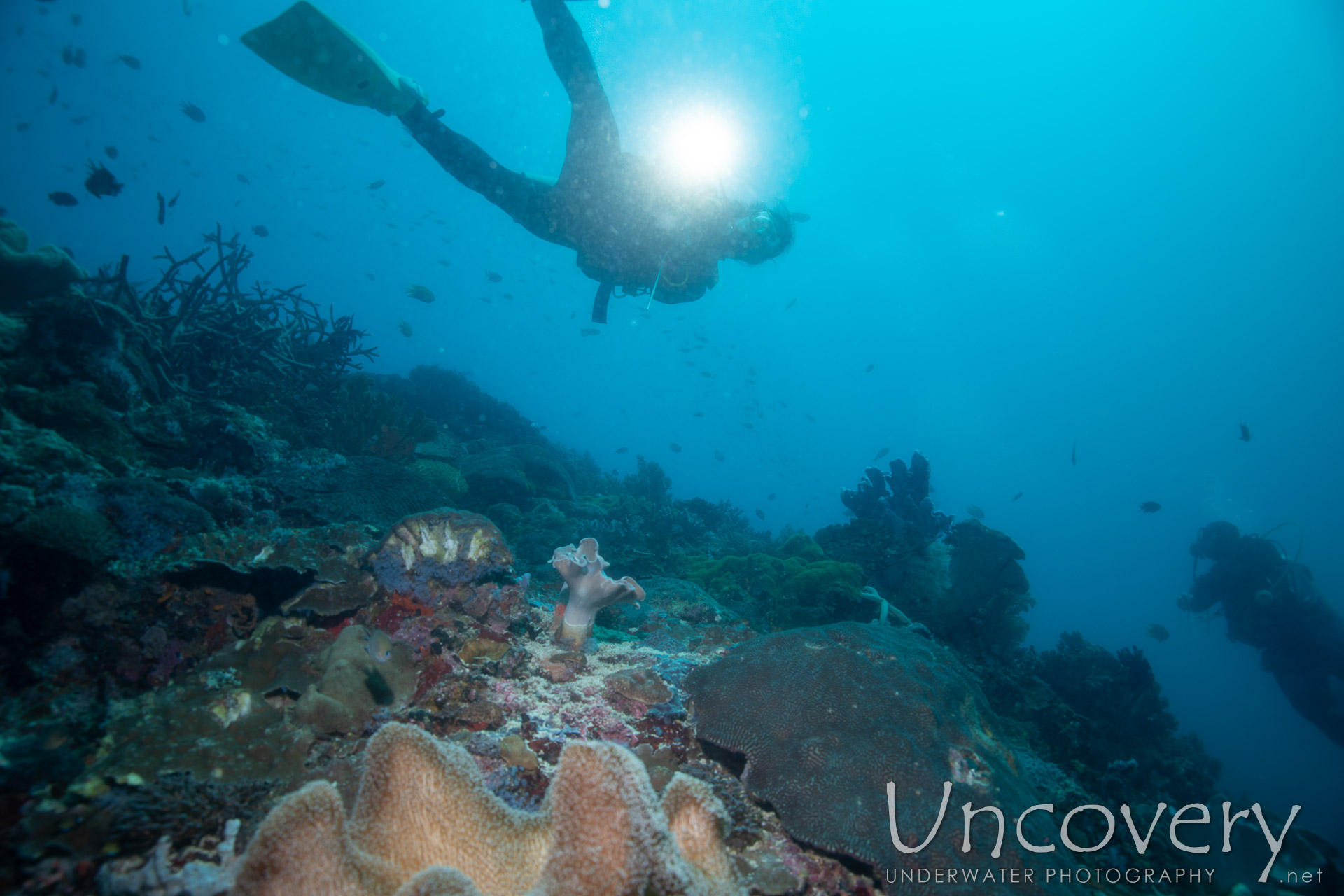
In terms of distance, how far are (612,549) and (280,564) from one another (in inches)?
271

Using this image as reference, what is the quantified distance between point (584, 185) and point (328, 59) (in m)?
5.33

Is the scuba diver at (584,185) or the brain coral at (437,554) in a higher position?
the scuba diver at (584,185)

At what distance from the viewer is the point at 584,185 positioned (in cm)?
1180

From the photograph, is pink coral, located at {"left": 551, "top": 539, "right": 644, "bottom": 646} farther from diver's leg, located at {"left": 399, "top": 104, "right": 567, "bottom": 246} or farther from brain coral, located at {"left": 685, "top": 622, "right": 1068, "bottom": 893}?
diver's leg, located at {"left": 399, "top": 104, "right": 567, "bottom": 246}

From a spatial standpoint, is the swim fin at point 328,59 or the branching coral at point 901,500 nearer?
the swim fin at point 328,59

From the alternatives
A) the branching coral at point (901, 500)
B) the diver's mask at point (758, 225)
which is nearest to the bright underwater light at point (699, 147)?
the diver's mask at point (758, 225)

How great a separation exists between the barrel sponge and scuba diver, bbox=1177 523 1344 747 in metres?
19.4

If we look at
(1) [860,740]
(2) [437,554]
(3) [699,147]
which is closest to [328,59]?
(3) [699,147]

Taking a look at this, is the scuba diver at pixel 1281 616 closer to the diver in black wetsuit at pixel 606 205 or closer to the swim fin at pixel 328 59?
the diver in black wetsuit at pixel 606 205

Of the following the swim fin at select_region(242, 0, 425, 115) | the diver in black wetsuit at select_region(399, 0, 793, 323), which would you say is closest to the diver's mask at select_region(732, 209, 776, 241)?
the diver in black wetsuit at select_region(399, 0, 793, 323)

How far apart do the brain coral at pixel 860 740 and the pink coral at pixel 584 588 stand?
0.88m

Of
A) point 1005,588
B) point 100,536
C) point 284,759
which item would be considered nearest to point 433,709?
point 284,759

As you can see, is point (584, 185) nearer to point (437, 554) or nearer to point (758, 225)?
point (758, 225)

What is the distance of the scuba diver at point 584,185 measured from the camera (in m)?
9.77
